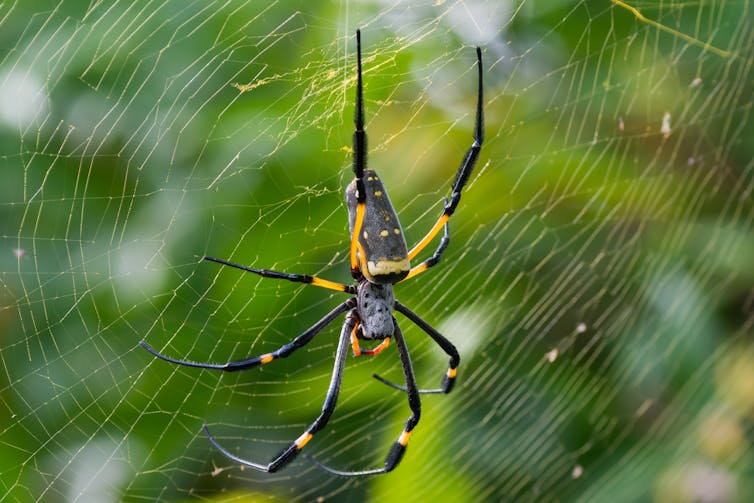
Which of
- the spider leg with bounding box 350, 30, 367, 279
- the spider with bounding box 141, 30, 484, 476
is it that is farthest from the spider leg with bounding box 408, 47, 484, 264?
the spider leg with bounding box 350, 30, 367, 279

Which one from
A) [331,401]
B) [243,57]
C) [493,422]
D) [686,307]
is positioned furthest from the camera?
[686,307]

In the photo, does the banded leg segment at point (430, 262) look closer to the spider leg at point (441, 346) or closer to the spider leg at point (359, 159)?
the spider leg at point (441, 346)

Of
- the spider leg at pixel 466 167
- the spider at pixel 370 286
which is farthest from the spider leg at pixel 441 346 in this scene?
the spider leg at pixel 466 167

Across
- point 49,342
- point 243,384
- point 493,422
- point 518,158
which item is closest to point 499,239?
point 518,158

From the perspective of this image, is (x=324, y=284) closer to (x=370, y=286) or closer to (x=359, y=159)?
(x=370, y=286)

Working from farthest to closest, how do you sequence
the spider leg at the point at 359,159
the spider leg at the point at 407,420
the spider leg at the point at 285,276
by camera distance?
the spider leg at the point at 407,420 → the spider leg at the point at 285,276 → the spider leg at the point at 359,159

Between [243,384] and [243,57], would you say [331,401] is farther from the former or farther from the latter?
[243,57]
